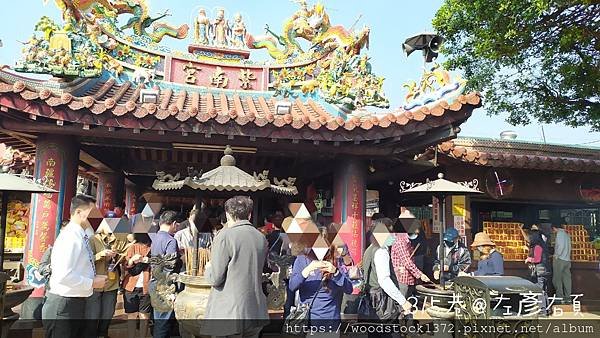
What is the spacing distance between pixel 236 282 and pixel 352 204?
3954mm

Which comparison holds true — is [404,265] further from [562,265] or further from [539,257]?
[562,265]

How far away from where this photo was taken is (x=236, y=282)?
11.5ft

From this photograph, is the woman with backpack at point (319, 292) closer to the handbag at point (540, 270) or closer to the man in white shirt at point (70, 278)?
the man in white shirt at point (70, 278)

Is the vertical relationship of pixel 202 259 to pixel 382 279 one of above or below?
→ above

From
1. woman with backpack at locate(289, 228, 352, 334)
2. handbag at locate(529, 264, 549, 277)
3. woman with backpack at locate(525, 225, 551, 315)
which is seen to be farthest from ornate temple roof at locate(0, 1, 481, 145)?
handbag at locate(529, 264, 549, 277)

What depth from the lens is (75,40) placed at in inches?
305

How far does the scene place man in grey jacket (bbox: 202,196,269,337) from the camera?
348cm

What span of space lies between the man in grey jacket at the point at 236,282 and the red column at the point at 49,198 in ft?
12.8

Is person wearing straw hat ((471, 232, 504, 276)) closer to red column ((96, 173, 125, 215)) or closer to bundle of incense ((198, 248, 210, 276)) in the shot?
bundle of incense ((198, 248, 210, 276))

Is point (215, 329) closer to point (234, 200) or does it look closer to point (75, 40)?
point (234, 200)

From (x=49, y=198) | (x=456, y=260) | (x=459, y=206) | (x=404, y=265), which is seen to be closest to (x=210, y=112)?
(x=49, y=198)

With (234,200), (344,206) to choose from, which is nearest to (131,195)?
(344,206)

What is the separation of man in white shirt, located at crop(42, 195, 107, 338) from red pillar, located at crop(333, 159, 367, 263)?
4000 mm

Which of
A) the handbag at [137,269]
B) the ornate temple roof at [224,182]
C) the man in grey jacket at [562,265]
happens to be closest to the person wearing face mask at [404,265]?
the ornate temple roof at [224,182]
